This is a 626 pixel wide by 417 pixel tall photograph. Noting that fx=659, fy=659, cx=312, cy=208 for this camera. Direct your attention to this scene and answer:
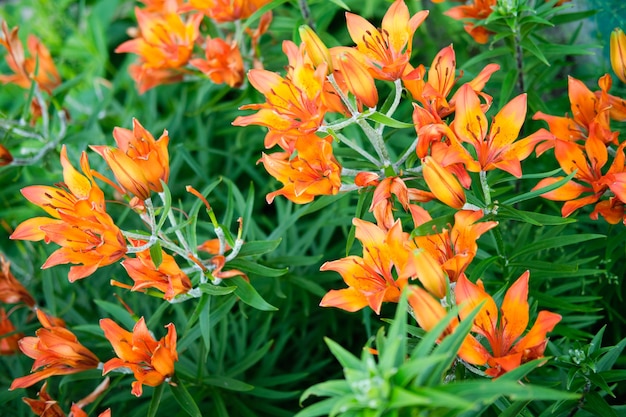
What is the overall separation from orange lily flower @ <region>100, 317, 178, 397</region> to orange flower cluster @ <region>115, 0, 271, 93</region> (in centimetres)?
66

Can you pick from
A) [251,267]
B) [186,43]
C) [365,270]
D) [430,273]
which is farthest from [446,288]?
[186,43]

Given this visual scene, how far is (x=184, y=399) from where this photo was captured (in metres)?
1.23

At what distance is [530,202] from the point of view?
61.9 inches

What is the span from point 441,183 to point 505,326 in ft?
0.78

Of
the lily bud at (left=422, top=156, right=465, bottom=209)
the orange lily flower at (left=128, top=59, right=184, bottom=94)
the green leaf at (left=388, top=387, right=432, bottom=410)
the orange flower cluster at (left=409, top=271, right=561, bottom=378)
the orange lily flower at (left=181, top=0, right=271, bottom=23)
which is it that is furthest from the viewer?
the orange lily flower at (left=128, top=59, right=184, bottom=94)

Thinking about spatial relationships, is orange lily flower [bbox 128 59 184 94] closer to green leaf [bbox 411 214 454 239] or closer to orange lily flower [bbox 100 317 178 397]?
orange lily flower [bbox 100 317 178 397]

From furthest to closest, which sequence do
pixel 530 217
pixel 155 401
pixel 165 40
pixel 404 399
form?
pixel 165 40, pixel 155 401, pixel 530 217, pixel 404 399

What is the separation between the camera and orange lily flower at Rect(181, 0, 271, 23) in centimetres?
152

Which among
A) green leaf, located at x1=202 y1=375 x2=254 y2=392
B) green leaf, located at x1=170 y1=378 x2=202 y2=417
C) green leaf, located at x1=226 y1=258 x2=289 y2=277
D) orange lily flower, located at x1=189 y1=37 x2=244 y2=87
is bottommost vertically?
green leaf, located at x1=202 y1=375 x2=254 y2=392

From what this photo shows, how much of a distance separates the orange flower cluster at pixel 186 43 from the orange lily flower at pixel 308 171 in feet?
1.68

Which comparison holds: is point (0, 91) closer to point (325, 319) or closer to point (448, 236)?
point (325, 319)

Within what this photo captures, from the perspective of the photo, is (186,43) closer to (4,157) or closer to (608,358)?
(4,157)

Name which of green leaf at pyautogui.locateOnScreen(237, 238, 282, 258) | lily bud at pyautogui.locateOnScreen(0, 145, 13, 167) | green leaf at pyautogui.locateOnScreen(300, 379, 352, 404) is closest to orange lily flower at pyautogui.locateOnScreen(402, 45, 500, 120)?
green leaf at pyautogui.locateOnScreen(237, 238, 282, 258)

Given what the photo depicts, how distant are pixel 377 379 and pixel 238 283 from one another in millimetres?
548
